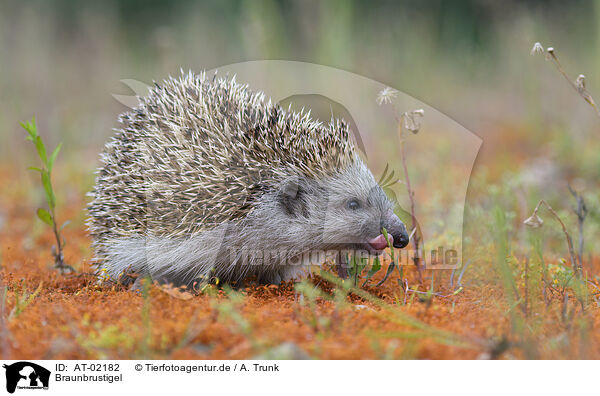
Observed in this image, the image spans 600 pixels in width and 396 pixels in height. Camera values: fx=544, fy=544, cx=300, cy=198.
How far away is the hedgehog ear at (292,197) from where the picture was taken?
4270 mm

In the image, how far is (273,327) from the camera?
9.73ft

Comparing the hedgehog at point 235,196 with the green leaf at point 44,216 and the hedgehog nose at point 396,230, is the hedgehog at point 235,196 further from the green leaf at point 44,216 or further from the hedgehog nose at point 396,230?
the green leaf at point 44,216

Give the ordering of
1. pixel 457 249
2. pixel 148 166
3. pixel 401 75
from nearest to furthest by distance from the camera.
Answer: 1. pixel 148 166
2. pixel 457 249
3. pixel 401 75

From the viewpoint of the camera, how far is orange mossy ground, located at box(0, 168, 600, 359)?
2.69 metres

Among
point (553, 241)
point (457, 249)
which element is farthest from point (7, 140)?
point (553, 241)

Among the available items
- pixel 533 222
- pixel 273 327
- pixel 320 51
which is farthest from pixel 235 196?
pixel 320 51

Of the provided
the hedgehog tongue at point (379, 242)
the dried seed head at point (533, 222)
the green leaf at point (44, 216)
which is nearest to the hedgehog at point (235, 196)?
the hedgehog tongue at point (379, 242)

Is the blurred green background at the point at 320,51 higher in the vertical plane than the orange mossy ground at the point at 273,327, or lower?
higher

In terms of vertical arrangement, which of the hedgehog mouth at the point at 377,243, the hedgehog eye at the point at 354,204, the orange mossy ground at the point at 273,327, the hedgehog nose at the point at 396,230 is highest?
the hedgehog eye at the point at 354,204

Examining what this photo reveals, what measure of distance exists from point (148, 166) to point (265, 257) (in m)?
A: 1.18

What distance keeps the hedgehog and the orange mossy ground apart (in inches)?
14.1

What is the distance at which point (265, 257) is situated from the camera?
14.2 feet

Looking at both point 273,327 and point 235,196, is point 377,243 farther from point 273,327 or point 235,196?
point 273,327

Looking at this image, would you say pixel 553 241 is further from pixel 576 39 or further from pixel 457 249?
pixel 576 39
